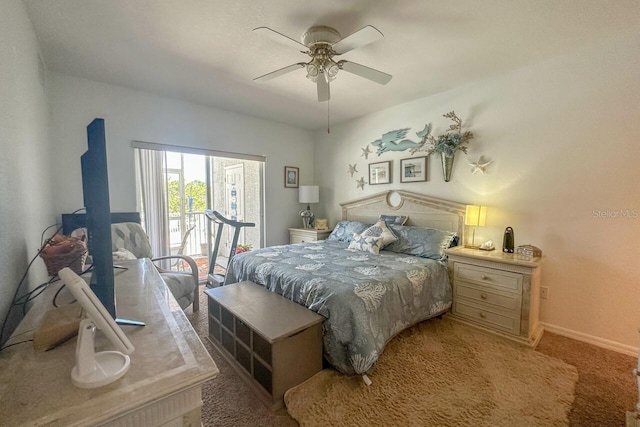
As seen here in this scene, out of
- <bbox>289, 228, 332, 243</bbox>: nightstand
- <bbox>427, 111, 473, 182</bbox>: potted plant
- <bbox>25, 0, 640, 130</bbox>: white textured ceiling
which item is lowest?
<bbox>289, 228, 332, 243</bbox>: nightstand

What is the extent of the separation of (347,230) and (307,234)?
0.79 meters

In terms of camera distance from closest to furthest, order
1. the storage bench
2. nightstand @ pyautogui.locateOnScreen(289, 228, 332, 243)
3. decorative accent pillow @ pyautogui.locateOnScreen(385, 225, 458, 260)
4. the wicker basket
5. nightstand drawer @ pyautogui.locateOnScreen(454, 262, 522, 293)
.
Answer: the wicker basket, the storage bench, nightstand drawer @ pyautogui.locateOnScreen(454, 262, 522, 293), decorative accent pillow @ pyautogui.locateOnScreen(385, 225, 458, 260), nightstand @ pyautogui.locateOnScreen(289, 228, 332, 243)

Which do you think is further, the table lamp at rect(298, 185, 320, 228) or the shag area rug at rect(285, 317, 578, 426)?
the table lamp at rect(298, 185, 320, 228)

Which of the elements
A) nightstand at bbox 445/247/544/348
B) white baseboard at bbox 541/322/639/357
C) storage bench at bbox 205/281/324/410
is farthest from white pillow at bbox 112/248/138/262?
white baseboard at bbox 541/322/639/357

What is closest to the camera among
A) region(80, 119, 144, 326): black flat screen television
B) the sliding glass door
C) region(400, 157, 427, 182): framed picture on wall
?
region(80, 119, 144, 326): black flat screen television

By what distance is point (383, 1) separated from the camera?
1780 mm

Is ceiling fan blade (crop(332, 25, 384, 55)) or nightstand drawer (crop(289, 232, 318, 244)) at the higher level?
ceiling fan blade (crop(332, 25, 384, 55))

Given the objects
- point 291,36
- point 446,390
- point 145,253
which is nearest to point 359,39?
point 291,36

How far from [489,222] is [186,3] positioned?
3.39 metres

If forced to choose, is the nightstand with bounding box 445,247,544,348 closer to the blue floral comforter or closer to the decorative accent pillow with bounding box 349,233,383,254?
the blue floral comforter

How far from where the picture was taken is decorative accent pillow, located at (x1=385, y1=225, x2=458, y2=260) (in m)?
2.94

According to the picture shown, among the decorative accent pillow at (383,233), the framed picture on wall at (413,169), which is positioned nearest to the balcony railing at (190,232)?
the decorative accent pillow at (383,233)

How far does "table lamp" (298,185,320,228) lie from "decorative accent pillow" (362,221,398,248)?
5.01 feet

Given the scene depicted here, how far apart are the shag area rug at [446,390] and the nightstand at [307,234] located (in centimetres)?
226
